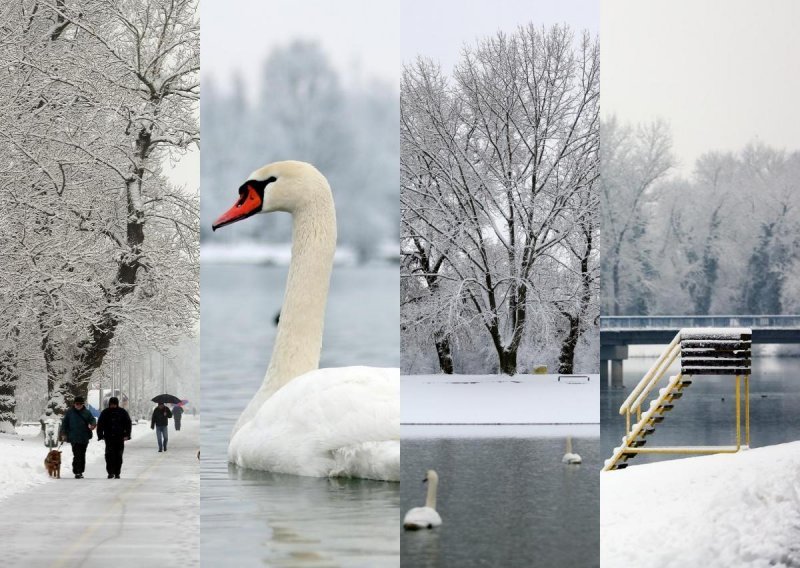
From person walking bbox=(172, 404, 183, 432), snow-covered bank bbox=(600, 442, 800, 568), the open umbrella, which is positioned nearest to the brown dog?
the open umbrella

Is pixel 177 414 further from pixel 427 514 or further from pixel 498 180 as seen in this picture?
pixel 427 514

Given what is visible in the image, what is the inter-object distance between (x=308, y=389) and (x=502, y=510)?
766mm

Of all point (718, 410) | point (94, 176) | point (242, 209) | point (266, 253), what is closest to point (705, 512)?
point (718, 410)

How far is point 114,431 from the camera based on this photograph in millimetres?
7090

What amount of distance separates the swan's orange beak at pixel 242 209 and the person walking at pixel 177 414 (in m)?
2.71

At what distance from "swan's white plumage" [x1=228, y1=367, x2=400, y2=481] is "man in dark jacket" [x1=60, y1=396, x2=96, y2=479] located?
2.78 metres

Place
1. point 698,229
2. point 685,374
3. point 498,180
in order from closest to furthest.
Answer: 1. point 498,180
2. point 685,374
3. point 698,229

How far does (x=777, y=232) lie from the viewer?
1003 centimetres

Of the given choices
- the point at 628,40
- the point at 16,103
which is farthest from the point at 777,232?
the point at 16,103

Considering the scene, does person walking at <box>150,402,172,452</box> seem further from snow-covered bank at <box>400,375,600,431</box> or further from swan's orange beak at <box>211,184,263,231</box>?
swan's orange beak at <box>211,184,263,231</box>

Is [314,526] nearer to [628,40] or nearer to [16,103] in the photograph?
[16,103]

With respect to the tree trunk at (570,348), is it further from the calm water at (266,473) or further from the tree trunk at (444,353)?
the calm water at (266,473)

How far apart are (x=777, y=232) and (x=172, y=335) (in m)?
5.05

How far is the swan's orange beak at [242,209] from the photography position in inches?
164
